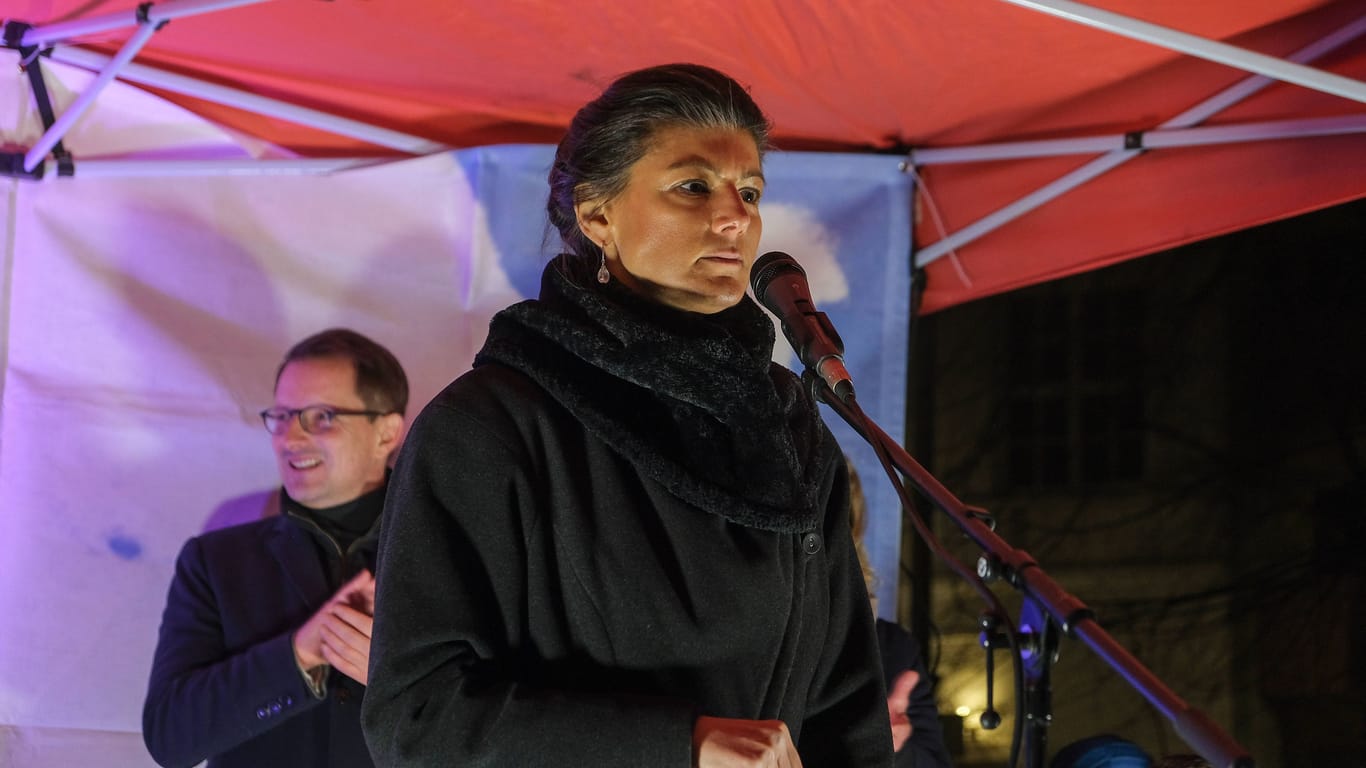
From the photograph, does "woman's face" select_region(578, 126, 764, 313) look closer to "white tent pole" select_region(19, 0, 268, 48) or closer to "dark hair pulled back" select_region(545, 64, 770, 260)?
"dark hair pulled back" select_region(545, 64, 770, 260)

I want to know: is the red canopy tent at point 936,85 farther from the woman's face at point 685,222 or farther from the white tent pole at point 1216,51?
the woman's face at point 685,222

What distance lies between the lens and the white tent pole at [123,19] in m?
Result: 2.71

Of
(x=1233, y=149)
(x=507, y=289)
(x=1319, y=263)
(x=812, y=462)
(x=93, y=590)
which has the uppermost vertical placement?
(x=1319, y=263)

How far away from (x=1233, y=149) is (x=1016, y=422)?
860 centimetres

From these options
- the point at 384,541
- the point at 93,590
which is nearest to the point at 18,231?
the point at 93,590

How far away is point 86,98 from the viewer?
304 cm

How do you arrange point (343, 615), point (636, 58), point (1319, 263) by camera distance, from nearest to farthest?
point (343, 615)
point (636, 58)
point (1319, 263)

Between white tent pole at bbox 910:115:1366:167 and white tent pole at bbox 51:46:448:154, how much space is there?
1.47 m

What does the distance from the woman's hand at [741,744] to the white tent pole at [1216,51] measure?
1702mm

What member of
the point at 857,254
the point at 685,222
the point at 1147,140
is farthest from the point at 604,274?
the point at 1147,140

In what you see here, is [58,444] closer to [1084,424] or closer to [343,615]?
[343,615]

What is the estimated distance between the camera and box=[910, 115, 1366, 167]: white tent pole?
2.87 metres

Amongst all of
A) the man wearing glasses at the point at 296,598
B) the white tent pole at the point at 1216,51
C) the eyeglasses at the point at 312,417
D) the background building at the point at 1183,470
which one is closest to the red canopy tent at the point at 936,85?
the white tent pole at the point at 1216,51

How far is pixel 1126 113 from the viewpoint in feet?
10.6
